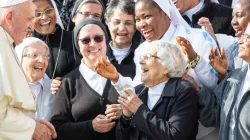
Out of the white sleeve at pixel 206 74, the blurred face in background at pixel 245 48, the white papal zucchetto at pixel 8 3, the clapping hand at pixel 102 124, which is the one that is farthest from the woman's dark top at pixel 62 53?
the blurred face in background at pixel 245 48

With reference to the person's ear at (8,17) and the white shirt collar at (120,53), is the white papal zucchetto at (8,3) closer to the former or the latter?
the person's ear at (8,17)

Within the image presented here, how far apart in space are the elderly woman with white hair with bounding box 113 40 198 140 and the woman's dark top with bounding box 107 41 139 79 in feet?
2.11

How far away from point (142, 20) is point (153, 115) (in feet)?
4.17

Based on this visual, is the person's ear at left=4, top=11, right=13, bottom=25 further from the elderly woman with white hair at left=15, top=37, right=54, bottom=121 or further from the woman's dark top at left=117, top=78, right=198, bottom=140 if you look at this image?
the woman's dark top at left=117, top=78, right=198, bottom=140

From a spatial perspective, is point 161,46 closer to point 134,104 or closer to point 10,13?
point 134,104

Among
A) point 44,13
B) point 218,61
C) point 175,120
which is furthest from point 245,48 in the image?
point 44,13

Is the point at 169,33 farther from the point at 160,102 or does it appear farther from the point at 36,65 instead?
the point at 36,65

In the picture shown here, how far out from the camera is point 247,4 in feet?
18.5

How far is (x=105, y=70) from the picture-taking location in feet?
17.3

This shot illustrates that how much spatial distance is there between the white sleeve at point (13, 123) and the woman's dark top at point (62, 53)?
176 centimetres

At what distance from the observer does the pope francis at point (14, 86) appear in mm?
4391

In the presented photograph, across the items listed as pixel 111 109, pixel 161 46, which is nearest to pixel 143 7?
pixel 161 46

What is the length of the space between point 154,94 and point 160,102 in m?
0.14

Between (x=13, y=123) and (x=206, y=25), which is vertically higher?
(x=13, y=123)
